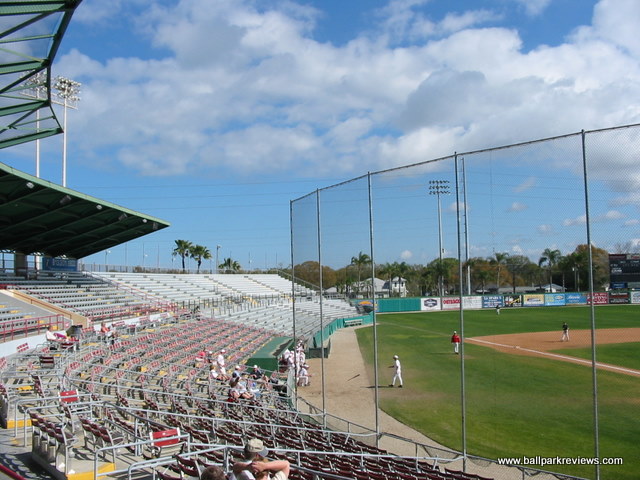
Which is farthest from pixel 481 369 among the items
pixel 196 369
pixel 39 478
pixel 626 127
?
pixel 39 478

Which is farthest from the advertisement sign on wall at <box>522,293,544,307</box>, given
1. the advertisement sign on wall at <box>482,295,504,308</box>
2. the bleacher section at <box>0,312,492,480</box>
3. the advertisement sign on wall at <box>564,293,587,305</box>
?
the bleacher section at <box>0,312,492,480</box>

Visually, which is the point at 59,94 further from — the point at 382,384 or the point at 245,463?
the point at 245,463

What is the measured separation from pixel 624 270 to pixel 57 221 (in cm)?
2544

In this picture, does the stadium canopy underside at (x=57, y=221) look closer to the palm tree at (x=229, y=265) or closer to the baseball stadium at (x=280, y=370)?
the baseball stadium at (x=280, y=370)

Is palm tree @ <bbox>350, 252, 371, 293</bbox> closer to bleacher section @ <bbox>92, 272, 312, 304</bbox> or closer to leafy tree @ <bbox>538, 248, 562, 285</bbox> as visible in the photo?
leafy tree @ <bbox>538, 248, 562, 285</bbox>

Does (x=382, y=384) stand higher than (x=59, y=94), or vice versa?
(x=59, y=94)

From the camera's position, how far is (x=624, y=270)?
28.2ft

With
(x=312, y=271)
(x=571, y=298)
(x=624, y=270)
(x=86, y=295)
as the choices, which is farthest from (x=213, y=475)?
(x=571, y=298)

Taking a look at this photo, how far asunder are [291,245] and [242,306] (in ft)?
70.4

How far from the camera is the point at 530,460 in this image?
960 cm

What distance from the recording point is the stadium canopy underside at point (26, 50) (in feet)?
39.8

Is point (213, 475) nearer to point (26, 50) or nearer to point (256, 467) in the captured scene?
point (256, 467)

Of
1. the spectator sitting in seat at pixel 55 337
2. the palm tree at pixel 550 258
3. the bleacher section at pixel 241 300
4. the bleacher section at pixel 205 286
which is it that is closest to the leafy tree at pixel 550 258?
the palm tree at pixel 550 258

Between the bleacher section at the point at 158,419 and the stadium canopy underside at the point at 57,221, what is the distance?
6552mm
